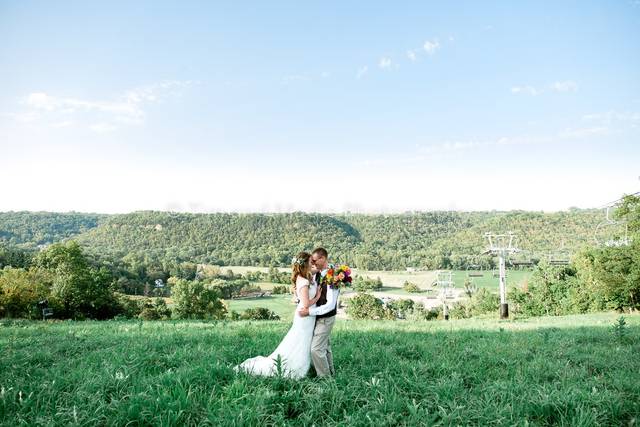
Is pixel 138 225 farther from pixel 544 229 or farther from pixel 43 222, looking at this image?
pixel 544 229

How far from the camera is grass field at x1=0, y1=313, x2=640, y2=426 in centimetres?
458

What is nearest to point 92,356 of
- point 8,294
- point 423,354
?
point 423,354

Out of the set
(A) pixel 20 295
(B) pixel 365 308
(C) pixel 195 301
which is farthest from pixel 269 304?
(A) pixel 20 295

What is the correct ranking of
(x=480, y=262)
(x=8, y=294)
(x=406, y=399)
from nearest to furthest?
(x=406, y=399) < (x=8, y=294) < (x=480, y=262)

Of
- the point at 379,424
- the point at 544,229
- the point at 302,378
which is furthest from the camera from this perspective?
the point at 544,229

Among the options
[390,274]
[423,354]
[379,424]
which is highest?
[379,424]

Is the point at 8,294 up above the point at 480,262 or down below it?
above

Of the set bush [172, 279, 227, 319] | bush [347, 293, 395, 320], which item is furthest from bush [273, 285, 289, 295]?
bush [172, 279, 227, 319]

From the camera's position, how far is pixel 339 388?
581 centimetres

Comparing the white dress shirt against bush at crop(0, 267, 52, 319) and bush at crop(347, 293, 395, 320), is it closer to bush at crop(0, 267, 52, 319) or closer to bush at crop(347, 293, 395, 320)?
bush at crop(0, 267, 52, 319)

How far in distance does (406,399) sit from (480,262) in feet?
412

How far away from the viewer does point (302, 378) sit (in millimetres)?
6109

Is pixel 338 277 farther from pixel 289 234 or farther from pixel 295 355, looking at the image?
pixel 289 234

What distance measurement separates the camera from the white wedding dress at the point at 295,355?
6.10m
